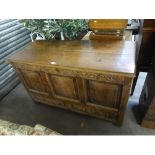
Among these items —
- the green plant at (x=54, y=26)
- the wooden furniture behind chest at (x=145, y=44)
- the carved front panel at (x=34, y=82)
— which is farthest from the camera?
the green plant at (x=54, y=26)

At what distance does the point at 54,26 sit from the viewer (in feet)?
6.02

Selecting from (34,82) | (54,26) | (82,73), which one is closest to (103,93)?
(82,73)

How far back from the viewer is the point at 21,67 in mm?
1547

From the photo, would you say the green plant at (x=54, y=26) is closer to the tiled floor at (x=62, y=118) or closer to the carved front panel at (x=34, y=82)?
the carved front panel at (x=34, y=82)

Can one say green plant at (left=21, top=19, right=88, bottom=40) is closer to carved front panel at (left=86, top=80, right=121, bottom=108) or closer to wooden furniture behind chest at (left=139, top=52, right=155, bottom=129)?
carved front panel at (left=86, top=80, right=121, bottom=108)

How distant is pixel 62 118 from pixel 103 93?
2.44 feet

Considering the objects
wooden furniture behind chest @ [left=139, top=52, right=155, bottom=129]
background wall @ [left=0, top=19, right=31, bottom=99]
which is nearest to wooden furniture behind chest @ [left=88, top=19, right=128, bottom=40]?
wooden furniture behind chest @ [left=139, top=52, right=155, bottom=129]

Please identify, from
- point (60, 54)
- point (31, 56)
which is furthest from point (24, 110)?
point (60, 54)

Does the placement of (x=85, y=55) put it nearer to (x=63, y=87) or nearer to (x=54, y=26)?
(x=63, y=87)

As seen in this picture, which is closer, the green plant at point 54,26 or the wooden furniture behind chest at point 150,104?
the wooden furniture behind chest at point 150,104

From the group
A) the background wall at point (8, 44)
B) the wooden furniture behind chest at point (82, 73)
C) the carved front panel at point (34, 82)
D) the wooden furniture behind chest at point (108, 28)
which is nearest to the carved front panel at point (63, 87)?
the wooden furniture behind chest at point (82, 73)

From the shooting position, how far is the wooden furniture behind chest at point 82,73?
3.94 feet

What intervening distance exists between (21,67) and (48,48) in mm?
350
